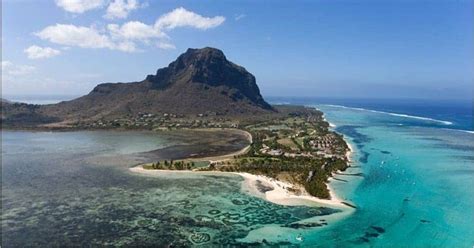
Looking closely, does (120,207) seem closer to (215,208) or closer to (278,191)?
(215,208)

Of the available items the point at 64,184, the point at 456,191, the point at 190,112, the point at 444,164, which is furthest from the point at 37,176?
the point at 190,112

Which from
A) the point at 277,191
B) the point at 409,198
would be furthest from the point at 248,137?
the point at 409,198

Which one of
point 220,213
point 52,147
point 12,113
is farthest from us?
point 12,113

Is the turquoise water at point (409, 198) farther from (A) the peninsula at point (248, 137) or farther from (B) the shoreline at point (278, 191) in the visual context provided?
(A) the peninsula at point (248, 137)

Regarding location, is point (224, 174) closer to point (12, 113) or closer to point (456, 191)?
point (456, 191)

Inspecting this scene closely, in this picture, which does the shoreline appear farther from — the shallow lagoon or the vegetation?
the shallow lagoon

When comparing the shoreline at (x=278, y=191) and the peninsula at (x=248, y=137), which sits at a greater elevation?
the peninsula at (x=248, y=137)

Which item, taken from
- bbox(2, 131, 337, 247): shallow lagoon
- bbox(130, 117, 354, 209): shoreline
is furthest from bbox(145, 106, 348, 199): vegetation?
bbox(2, 131, 337, 247): shallow lagoon

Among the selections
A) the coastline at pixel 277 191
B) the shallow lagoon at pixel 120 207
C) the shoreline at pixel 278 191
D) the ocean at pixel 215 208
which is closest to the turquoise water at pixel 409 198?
the ocean at pixel 215 208
